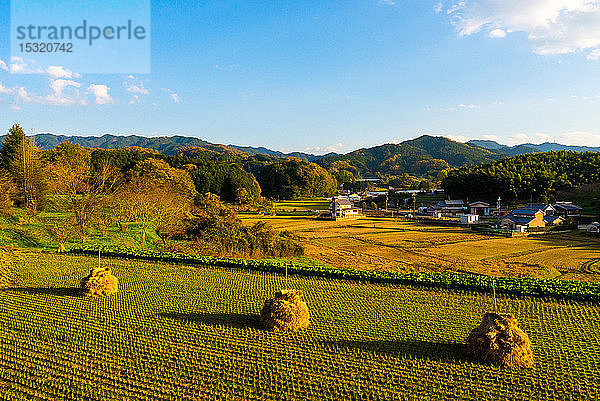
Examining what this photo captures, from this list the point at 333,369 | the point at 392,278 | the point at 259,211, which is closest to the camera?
the point at 333,369

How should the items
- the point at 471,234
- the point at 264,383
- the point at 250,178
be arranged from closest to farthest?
the point at 264,383, the point at 471,234, the point at 250,178

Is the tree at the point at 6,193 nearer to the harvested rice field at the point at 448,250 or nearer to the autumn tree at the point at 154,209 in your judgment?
the autumn tree at the point at 154,209

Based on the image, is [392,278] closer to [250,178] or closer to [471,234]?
[471,234]

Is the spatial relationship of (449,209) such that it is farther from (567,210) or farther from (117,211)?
(117,211)

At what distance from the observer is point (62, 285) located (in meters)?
17.9

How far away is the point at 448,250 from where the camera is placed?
36219 mm

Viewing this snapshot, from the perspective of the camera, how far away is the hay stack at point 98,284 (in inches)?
635

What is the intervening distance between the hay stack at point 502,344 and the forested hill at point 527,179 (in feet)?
225

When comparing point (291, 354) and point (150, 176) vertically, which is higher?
point (150, 176)

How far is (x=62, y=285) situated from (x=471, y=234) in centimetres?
4367

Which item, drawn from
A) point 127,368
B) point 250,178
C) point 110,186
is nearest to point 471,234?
point 110,186

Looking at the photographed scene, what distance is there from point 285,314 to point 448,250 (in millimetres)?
27619

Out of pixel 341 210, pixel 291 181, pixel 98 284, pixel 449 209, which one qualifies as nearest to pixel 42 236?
pixel 98 284

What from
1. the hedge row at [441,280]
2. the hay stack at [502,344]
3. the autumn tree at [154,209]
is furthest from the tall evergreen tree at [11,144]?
the hay stack at [502,344]
